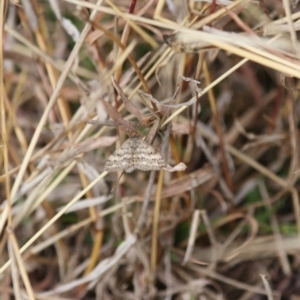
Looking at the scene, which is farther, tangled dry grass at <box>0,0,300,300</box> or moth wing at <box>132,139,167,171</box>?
tangled dry grass at <box>0,0,300,300</box>

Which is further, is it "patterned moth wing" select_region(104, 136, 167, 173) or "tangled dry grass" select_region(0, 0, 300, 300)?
"tangled dry grass" select_region(0, 0, 300, 300)

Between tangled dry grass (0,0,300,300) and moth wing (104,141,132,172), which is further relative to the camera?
tangled dry grass (0,0,300,300)

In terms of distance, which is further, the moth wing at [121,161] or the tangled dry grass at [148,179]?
the tangled dry grass at [148,179]

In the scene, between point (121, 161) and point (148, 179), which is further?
point (148, 179)

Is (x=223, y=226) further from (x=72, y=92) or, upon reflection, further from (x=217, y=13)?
(x=217, y=13)

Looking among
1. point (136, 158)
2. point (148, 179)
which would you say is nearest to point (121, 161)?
point (136, 158)

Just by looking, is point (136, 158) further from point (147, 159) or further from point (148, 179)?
point (148, 179)

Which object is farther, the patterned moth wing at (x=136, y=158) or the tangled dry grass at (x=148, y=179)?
the tangled dry grass at (x=148, y=179)

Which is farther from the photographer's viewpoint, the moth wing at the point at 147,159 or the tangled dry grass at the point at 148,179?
the tangled dry grass at the point at 148,179

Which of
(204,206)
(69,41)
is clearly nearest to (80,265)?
(204,206)
